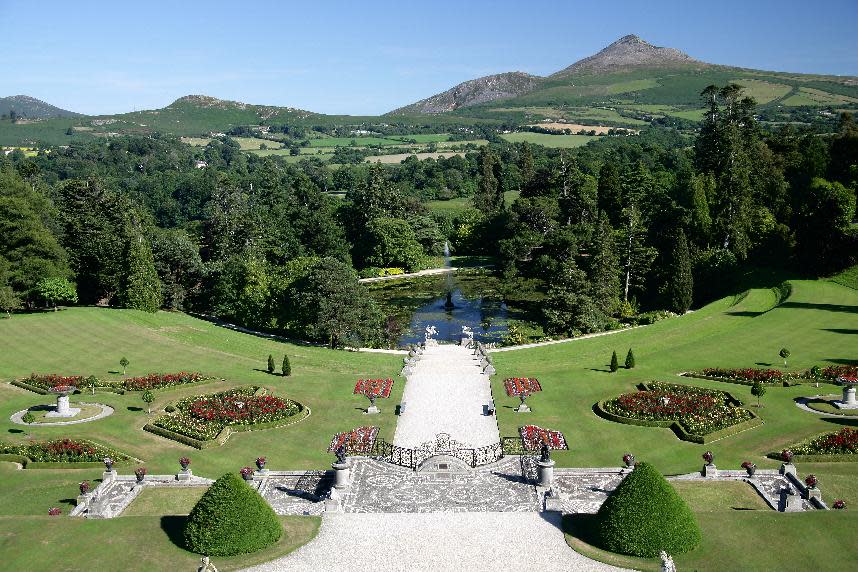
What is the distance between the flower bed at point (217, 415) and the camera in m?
47.9

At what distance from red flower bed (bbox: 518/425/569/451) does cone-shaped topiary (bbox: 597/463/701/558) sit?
41.0ft

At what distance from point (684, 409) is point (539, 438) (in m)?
9.98

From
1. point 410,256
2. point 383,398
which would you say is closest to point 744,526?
point 383,398

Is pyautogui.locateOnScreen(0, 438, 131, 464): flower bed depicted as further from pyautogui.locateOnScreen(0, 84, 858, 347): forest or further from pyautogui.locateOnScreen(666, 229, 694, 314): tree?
pyautogui.locateOnScreen(666, 229, 694, 314): tree

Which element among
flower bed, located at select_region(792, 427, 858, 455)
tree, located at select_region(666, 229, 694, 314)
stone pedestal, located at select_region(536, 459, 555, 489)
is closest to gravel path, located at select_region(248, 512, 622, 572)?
stone pedestal, located at select_region(536, 459, 555, 489)

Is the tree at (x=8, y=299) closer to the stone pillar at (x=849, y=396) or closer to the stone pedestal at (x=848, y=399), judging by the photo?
the stone pedestal at (x=848, y=399)

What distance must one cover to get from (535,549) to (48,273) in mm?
62278

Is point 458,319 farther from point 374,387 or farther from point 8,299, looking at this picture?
point 8,299

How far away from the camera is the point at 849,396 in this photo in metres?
50.4

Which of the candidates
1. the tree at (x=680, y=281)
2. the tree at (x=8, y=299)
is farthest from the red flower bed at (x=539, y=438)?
the tree at (x=8, y=299)

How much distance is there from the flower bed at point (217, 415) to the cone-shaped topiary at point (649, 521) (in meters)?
24.7

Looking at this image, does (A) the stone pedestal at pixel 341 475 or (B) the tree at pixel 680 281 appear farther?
(B) the tree at pixel 680 281

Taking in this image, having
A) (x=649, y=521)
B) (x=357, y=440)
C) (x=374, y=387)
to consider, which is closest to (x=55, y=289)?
(x=374, y=387)

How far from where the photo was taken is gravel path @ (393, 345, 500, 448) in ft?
157
